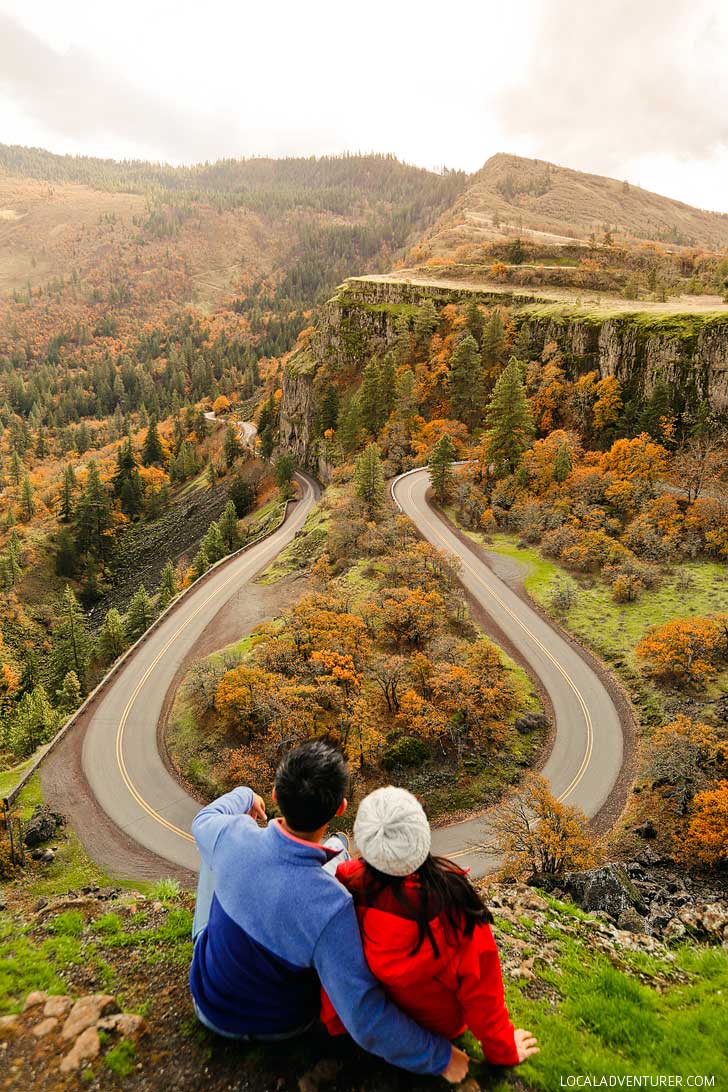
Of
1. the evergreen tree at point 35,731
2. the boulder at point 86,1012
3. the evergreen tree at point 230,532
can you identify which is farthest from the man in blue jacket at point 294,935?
the evergreen tree at point 230,532

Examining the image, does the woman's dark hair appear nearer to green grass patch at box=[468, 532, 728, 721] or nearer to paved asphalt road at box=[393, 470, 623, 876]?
paved asphalt road at box=[393, 470, 623, 876]

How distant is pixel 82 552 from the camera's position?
74.8m

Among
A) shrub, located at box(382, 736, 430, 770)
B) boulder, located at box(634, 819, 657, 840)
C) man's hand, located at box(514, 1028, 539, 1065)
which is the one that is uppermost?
man's hand, located at box(514, 1028, 539, 1065)

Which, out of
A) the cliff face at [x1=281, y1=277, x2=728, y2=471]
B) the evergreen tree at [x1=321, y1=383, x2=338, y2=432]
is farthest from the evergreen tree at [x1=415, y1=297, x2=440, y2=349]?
the evergreen tree at [x1=321, y1=383, x2=338, y2=432]

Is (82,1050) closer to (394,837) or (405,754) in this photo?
(394,837)

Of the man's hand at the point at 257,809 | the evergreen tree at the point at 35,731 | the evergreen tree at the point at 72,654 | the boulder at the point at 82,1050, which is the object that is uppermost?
the man's hand at the point at 257,809

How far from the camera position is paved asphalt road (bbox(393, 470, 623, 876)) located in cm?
2172

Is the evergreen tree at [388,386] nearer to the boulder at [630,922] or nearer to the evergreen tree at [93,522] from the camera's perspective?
the evergreen tree at [93,522]

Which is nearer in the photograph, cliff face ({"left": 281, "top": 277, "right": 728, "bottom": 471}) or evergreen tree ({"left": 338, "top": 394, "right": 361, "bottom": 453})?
cliff face ({"left": 281, "top": 277, "right": 728, "bottom": 471})

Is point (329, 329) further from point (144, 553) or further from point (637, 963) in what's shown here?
point (637, 963)

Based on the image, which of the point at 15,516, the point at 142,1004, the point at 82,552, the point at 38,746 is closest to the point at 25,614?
the point at 82,552

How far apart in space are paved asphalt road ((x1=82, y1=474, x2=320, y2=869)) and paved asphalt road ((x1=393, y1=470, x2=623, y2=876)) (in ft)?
38.7

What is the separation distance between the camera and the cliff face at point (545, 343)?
143 ft

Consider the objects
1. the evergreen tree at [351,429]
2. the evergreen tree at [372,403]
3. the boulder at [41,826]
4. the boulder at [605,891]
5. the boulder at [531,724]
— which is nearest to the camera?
the boulder at [605,891]
